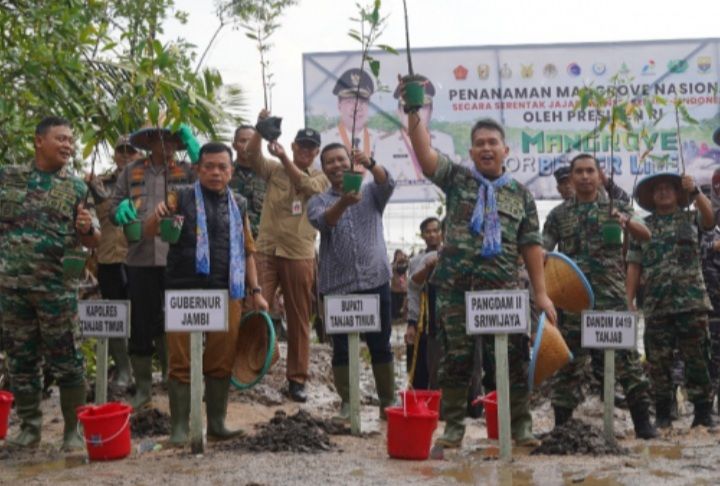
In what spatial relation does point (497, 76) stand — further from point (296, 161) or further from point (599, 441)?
point (599, 441)

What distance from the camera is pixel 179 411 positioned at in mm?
7074

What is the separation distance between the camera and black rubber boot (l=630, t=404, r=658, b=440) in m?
7.71

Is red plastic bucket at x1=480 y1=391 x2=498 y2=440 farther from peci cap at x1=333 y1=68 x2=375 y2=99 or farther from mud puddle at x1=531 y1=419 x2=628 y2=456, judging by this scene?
peci cap at x1=333 y1=68 x2=375 y2=99

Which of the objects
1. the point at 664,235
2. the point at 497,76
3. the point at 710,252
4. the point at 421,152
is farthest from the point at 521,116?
the point at 421,152

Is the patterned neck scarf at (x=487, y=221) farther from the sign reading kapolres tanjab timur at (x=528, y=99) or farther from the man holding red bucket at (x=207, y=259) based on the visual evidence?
the sign reading kapolres tanjab timur at (x=528, y=99)

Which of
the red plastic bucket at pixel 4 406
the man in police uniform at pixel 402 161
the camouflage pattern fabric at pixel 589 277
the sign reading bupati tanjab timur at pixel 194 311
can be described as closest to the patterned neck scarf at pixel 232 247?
the sign reading bupati tanjab timur at pixel 194 311

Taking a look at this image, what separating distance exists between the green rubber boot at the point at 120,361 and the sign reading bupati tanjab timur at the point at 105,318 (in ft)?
7.03

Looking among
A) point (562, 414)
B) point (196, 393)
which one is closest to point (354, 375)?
point (196, 393)

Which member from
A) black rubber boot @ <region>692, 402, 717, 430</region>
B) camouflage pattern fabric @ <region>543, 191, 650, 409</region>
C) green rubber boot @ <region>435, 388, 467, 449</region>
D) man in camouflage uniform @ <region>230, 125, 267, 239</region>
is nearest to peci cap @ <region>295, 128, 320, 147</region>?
man in camouflage uniform @ <region>230, 125, 267, 239</region>

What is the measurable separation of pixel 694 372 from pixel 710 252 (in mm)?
1534

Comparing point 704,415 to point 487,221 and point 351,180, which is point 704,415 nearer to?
point 487,221

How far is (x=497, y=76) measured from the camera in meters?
15.6

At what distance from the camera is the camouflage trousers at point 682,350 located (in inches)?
322

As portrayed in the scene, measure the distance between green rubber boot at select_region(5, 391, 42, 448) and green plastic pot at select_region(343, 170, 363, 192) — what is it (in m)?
2.24
